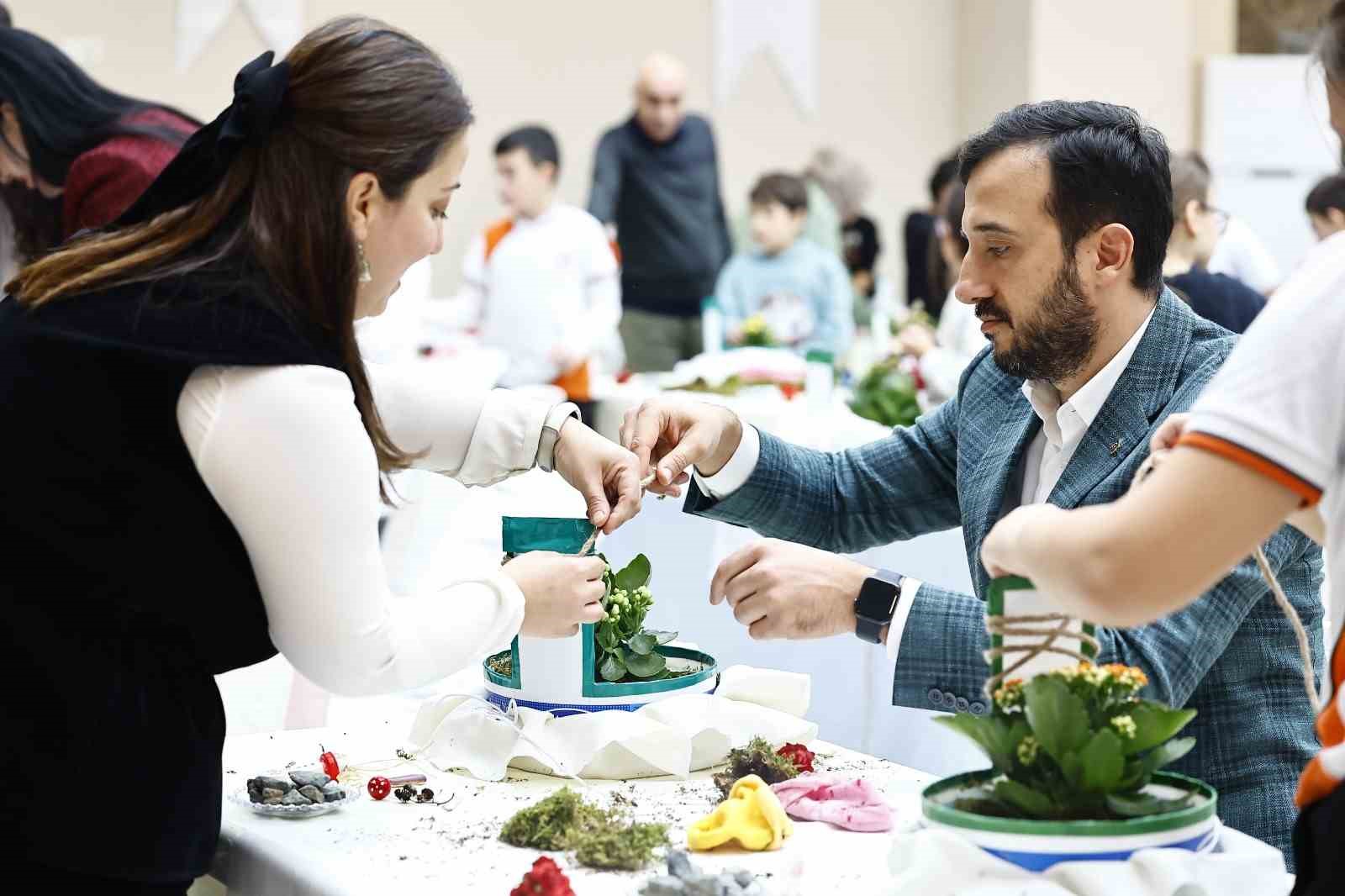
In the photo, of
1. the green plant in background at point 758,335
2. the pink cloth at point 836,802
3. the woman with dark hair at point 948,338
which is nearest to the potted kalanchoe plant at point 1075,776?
the pink cloth at point 836,802

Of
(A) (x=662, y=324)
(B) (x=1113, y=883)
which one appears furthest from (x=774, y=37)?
(B) (x=1113, y=883)

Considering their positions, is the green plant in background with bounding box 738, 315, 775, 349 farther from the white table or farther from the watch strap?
the white table

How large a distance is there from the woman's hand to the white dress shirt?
1.09 ft

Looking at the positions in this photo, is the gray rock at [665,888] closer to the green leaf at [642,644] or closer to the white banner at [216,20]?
the green leaf at [642,644]

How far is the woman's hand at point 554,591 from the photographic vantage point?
1519 millimetres

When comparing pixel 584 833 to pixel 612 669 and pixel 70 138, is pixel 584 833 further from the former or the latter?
pixel 70 138

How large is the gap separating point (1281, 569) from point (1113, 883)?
65 centimetres

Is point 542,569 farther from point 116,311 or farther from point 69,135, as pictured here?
point 69,135

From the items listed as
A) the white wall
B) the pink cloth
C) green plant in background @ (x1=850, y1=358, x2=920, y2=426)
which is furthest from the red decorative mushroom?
the white wall

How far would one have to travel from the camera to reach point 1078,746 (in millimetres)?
1131

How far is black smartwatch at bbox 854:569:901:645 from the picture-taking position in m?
1.66

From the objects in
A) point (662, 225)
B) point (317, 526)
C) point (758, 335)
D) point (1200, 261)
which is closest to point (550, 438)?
point (317, 526)

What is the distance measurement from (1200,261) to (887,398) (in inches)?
37.8

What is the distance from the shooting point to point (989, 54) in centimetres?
1011
